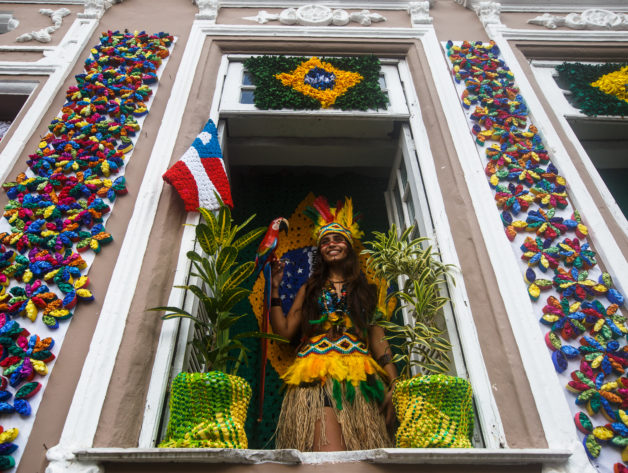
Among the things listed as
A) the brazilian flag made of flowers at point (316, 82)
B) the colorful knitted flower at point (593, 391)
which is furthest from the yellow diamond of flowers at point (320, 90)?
the colorful knitted flower at point (593, 391)

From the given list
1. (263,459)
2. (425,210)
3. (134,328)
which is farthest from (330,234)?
(263,459)

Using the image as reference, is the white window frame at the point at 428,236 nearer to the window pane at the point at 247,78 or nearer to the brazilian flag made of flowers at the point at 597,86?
the window pane at the point at 247,78

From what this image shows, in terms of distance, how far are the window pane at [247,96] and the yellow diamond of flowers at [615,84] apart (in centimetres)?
218

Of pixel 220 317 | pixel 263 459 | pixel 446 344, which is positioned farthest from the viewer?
pixel 446 344

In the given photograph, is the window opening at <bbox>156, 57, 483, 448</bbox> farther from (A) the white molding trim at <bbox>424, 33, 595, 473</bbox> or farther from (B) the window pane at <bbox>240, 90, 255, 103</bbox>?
(A) the white molding trim at <bbox>424, 33, 595, 473</bbox>

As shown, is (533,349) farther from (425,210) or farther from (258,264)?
(258,264)

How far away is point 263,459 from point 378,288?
137 centimetres

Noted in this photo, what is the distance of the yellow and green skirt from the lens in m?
1.86

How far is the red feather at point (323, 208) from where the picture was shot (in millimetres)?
2996

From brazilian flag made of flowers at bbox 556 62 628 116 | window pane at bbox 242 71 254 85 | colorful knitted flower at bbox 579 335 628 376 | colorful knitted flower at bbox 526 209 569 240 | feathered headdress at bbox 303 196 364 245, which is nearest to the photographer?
colorful knitted flower at bbox 579 335 628 376

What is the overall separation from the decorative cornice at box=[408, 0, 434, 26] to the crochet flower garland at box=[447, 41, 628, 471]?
54cm

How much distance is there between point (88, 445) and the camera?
1.53m

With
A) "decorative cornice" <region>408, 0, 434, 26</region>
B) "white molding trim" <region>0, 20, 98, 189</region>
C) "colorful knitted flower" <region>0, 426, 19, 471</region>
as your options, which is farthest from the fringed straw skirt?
"decorative cornice" <region>408, 0, 434, 26</region>

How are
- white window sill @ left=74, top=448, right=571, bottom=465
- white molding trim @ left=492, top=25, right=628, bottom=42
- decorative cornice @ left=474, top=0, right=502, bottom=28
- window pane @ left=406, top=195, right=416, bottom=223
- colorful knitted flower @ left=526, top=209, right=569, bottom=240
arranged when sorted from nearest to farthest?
white window sill @ left=74, top=448, right=571, bottom=465 < colorful knitted flower @ left=526, top=209, right=569, bottom=240 < window pane @ left=406, top=195, right=416, bottom=223 < white molding trim @ left=492, top=25, right=628, bottom=42 < decorative cornice @ left=474, top=0, right=502, bottom=28
